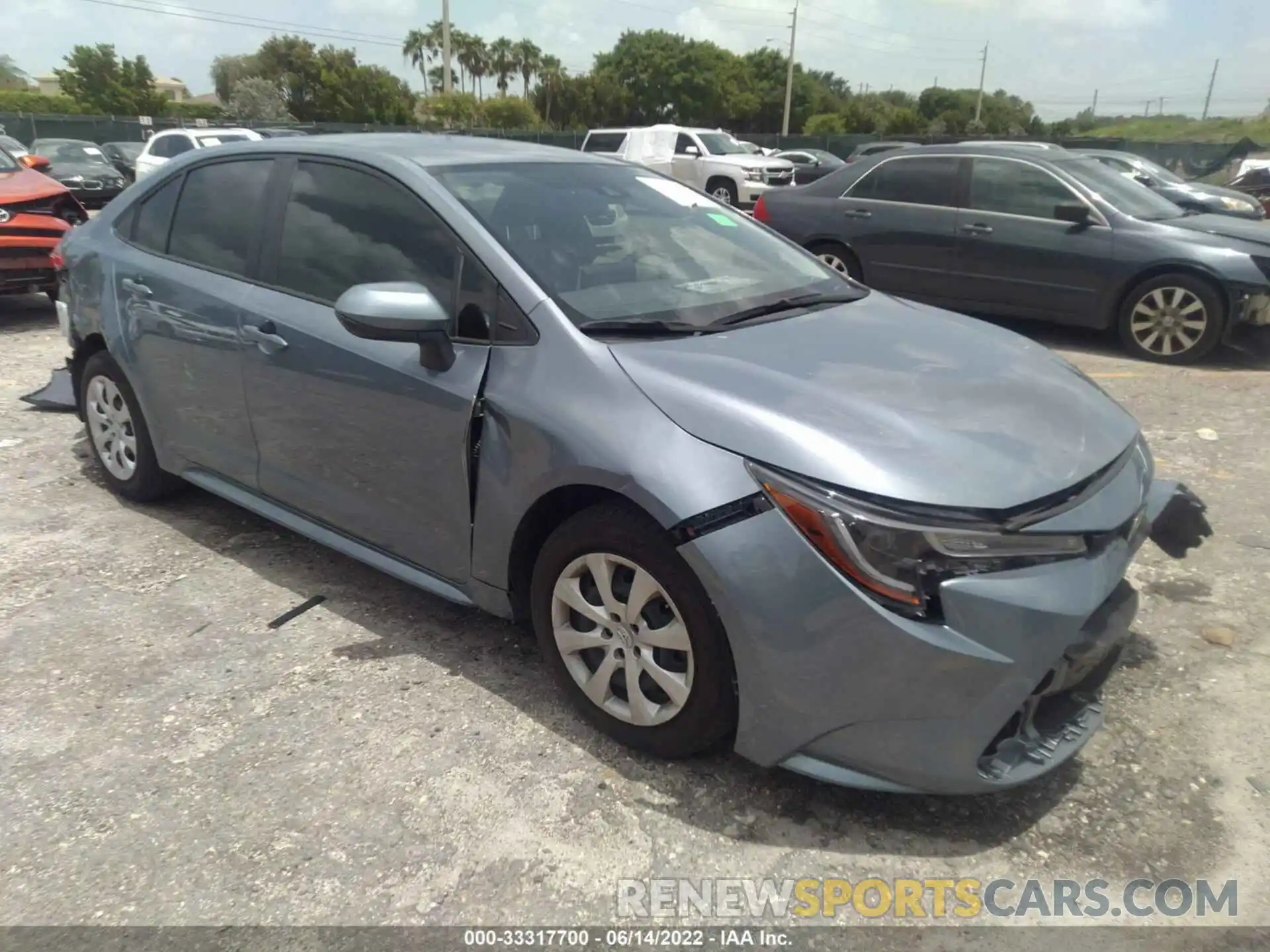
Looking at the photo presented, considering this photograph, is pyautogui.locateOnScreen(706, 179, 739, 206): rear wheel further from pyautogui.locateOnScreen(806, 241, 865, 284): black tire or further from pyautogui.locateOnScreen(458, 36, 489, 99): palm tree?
pyautogui.locateOnScreen(458, 36, 489, 99): palm tree

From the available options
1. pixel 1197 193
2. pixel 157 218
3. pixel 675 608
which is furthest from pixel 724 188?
pixel 675 608

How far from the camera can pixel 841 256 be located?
888 centimetres

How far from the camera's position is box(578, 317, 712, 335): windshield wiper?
2803 mm

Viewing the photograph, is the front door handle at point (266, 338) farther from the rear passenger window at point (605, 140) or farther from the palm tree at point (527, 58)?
the palm tree at point (527, 58)

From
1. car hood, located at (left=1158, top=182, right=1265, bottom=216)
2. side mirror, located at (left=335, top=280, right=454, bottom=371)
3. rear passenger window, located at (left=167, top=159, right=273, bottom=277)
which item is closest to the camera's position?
side mirror, located at (left=335, top=280, right=454, bottom=371)

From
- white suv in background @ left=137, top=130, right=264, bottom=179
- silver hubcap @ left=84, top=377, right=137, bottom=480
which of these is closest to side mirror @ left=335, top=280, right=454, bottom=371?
silver hubcap @ left=84, top=377, right=137, bottom=480

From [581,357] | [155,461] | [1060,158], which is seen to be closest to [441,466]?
[581,357]

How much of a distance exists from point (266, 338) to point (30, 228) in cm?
617

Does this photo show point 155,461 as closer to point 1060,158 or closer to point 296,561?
point 296,561

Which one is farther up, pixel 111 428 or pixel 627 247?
pixel 627 247

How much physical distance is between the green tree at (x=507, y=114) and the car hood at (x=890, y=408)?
179 ft

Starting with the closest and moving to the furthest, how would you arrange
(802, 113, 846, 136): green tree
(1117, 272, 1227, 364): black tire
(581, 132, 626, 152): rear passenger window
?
(1117, 272, 1227, 364): black tire < (581, 132, 626, 152): rear passenger window < (802, 113, 846, 136): green tree

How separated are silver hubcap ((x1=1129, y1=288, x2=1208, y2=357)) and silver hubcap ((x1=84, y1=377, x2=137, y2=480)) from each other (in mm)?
6760

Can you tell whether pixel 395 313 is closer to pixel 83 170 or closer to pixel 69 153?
pixel 83 170
